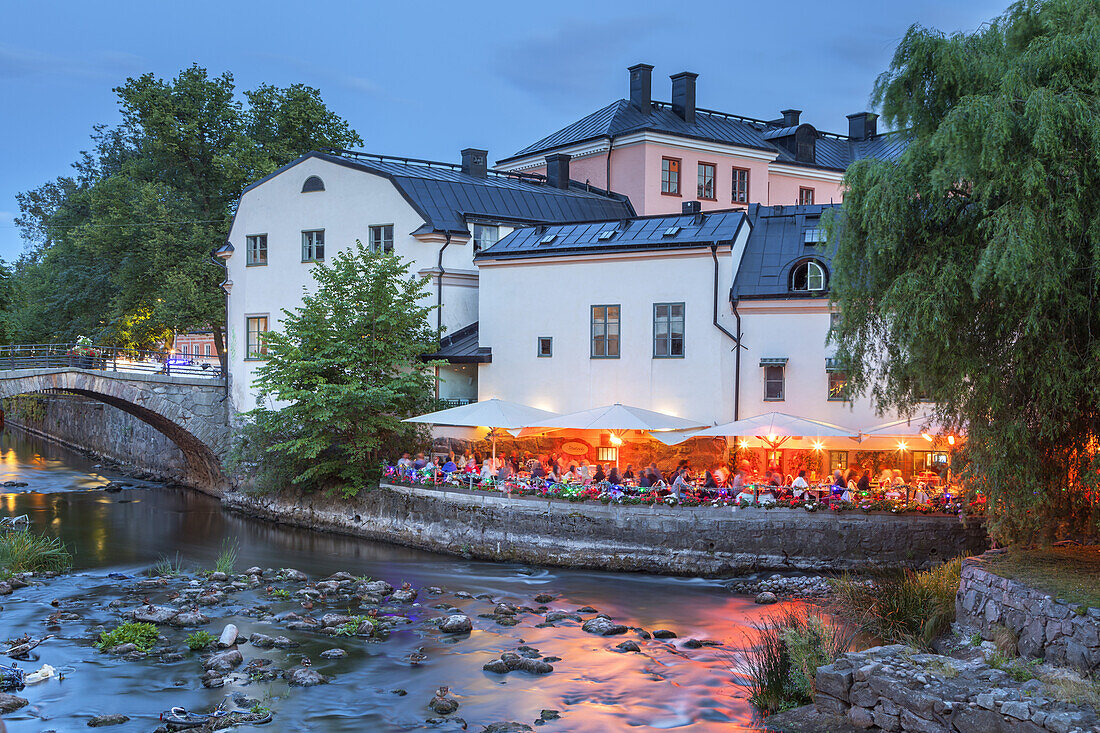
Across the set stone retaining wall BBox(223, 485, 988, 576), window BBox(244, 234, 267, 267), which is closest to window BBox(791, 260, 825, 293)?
stone retaining wall BBox(223, 485, 988, 576)

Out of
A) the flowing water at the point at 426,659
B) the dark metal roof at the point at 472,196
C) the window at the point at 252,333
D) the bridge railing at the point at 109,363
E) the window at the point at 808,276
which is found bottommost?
the flowing water at the point at 426,659

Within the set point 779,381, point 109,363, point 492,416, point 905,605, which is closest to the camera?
point 905,605

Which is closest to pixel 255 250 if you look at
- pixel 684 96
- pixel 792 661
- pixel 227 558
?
pixel 227 558

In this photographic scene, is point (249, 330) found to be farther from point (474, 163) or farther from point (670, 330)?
point (670, 330)

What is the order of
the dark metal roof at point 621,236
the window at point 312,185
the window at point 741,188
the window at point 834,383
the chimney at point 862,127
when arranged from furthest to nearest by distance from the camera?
1. the chimney at point 862,127
2. the window at point 741,188
3. the window at point 312,185
4. the dark metal roof at point 621,236
5. the window at point 834,383

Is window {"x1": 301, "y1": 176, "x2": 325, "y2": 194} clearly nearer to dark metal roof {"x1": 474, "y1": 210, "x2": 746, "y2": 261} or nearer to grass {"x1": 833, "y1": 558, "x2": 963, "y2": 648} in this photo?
dark metal roof {"x1": 474, "y1": 210, "x2": 746, "y2": 261}

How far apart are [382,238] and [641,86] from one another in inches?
603

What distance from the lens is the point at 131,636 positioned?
18984 millimetres

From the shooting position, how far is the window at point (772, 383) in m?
28.2

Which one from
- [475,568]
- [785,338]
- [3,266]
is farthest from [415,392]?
[3,266]

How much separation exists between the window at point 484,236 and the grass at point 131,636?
61.2ft

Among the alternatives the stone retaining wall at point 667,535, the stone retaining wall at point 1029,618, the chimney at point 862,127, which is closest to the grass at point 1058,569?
the stone retaining wall at point 1029,618

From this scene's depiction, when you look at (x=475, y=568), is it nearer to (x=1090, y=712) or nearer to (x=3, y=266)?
(x=1090, y=712)

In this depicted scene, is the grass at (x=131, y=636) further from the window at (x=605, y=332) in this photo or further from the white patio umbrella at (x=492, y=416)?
the window at (x=605, y=332)
